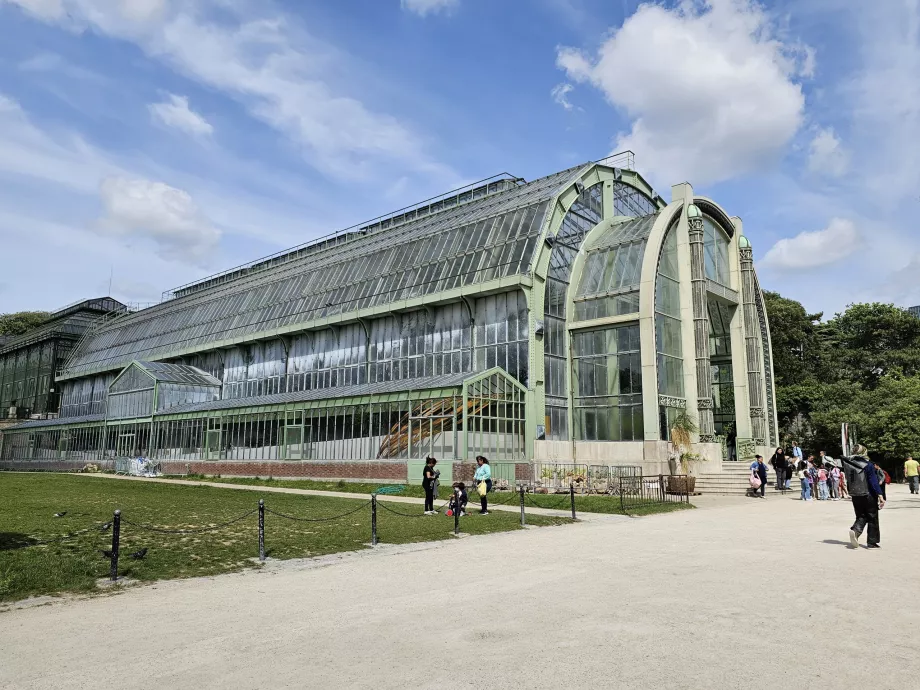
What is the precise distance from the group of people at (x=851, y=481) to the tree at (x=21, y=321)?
9746 centimetres

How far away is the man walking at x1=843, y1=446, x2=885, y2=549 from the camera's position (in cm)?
1353

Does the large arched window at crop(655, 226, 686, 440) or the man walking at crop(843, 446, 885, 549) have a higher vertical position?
the large arched window at crop(655, 226, 686, 440)

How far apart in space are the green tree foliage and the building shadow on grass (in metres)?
42.8

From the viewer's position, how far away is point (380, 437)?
34688 mm

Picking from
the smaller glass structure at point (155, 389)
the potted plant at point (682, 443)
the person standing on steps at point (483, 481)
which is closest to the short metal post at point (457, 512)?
the person standing on steps at point (483, 481)

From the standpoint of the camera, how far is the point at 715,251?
144 ft

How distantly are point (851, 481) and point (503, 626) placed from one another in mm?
9726

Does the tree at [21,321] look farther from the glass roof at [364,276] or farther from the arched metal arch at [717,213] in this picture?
the arched metal arch at [717,213]

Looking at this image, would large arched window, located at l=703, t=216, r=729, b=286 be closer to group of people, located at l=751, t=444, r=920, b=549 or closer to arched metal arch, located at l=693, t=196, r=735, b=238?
arched metal arch, located at l=693, t=196, r=735, b=238

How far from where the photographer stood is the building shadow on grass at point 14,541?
12.4 meters

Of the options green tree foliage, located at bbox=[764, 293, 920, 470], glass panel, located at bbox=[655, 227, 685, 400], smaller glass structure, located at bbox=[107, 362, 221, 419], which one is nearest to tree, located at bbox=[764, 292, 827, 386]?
green tree foliage, located at bbox=[764, 293, 920, 470]

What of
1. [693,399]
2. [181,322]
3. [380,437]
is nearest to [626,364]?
[693,399]

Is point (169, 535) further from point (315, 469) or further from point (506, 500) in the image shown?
point (315, 469)

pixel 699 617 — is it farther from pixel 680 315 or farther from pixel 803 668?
pixel 680 315
